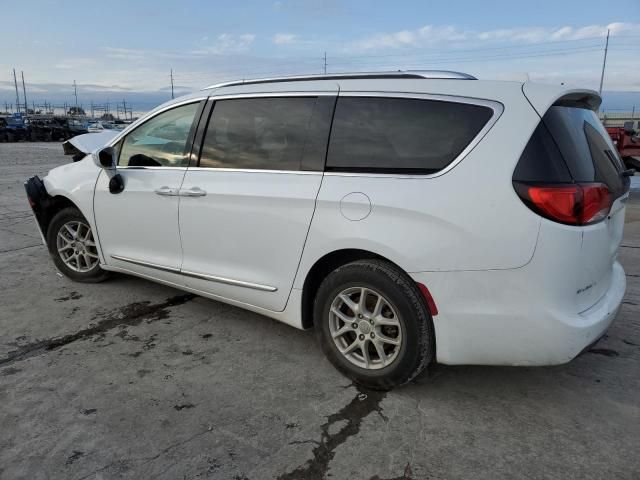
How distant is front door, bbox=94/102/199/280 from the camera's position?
12.9ft

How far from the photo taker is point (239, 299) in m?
3.67

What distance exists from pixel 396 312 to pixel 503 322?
565mm

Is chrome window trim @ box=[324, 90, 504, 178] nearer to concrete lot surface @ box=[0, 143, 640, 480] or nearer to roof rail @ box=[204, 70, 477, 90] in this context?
roof rail @ box=[204, 70, 477, 90]

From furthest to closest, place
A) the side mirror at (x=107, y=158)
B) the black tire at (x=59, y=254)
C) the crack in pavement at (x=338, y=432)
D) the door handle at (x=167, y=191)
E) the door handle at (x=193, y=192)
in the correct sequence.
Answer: the black tire at (x=59, y=254) → the side mirror at (x=107, y=158) → the door handle at (x=167, y=191) → the door handle at (x=193, y=192) → the crack in pavement at (x=338, y=432)

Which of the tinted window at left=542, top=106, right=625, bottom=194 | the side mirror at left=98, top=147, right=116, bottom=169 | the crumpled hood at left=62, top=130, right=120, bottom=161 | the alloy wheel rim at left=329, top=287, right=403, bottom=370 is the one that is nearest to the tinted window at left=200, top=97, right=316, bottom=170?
the alloy wheel rim at left=329, top=287, right=403, bottom=370

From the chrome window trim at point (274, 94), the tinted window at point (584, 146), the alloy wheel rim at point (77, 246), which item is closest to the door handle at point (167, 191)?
the chrome window trim at point (274, 94)

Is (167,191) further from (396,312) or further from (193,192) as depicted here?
(396,312)

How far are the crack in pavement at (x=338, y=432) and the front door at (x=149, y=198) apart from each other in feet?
5.85

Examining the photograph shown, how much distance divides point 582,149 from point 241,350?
248cm

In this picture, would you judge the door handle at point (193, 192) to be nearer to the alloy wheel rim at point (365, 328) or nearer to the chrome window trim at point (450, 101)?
the chrome window trim at point (450, 101)

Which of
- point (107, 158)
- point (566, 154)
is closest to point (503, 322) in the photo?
point (566, 154)

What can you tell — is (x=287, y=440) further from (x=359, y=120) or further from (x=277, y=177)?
(x=359, y=120)

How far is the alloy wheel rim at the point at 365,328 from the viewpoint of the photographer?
118 inches

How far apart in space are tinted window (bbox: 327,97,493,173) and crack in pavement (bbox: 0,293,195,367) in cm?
213
